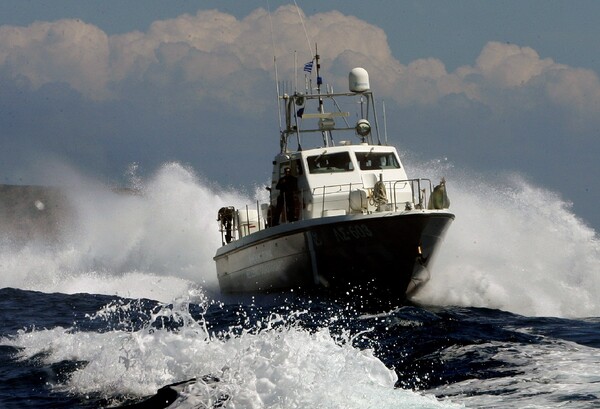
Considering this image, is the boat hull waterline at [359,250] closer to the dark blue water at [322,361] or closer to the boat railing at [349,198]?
the boat railing at [349,198]

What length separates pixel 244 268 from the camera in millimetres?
22266

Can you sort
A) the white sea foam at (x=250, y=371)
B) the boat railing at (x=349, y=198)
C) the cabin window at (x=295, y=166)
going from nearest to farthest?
the white sea foam at (x=250, y=371) → the boat railing at (x=349, y=198) → the cabin window at (x=295, y=166)

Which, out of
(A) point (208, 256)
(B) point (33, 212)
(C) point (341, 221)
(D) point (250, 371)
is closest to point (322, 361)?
(D) point (250, 371)

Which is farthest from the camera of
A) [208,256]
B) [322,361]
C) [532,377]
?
[208,256]

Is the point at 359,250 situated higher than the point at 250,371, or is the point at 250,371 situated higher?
the point at 359,250

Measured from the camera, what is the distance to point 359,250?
19.2m

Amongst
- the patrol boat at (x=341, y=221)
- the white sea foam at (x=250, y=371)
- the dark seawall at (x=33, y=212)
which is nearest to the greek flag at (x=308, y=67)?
the patrol boat at (x=341, y=221)

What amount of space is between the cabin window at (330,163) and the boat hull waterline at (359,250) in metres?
1.83

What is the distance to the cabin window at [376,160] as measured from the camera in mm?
21562

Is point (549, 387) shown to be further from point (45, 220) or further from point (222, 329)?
point (45, 220)

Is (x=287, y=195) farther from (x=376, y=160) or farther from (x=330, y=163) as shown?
(x=376, y=160)

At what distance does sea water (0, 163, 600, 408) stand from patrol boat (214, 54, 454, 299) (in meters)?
0.69

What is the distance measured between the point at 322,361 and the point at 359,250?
10.0 m

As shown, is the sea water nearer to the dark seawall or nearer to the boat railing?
the boat railing
